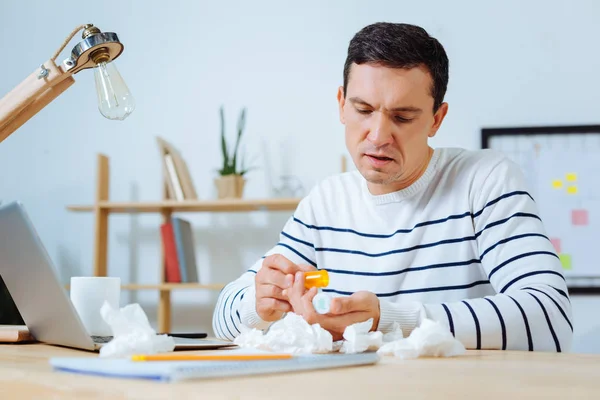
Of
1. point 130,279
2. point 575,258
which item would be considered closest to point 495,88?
point 575,258

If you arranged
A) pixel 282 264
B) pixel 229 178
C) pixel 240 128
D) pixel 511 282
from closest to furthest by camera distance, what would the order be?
pixel 282 264 < pixel 511 282 < pixel 229 178 < pixel 240 128

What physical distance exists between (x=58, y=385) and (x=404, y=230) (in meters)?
1.03

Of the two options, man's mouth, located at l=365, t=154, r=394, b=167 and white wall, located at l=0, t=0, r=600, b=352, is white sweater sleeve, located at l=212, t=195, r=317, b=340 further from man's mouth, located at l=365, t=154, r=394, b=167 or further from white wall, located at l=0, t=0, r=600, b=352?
white wall, located at l=0, t=0, r=600, b=352

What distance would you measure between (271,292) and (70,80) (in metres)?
0.45

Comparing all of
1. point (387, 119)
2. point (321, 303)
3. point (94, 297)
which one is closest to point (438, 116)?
point (387, 119)

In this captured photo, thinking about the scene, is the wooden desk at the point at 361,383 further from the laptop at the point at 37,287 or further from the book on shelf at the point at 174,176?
the book on shelf at the point at 174,176

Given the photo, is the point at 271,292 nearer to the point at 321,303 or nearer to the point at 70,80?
the point at 321,303

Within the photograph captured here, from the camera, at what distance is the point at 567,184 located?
2.79m

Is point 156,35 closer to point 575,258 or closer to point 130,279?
point 130,279

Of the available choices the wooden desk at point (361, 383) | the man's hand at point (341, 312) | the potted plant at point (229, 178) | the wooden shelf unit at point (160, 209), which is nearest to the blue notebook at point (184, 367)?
the wooden desk at point (361, 383)

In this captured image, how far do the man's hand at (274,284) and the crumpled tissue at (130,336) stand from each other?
0.29m

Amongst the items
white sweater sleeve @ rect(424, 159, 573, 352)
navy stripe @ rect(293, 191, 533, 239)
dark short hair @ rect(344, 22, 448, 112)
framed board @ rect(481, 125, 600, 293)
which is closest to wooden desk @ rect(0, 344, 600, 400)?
white sweater sleeve @ rect(424, 159, 573, 352)

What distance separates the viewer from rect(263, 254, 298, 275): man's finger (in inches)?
41.4

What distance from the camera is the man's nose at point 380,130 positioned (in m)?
1.38
